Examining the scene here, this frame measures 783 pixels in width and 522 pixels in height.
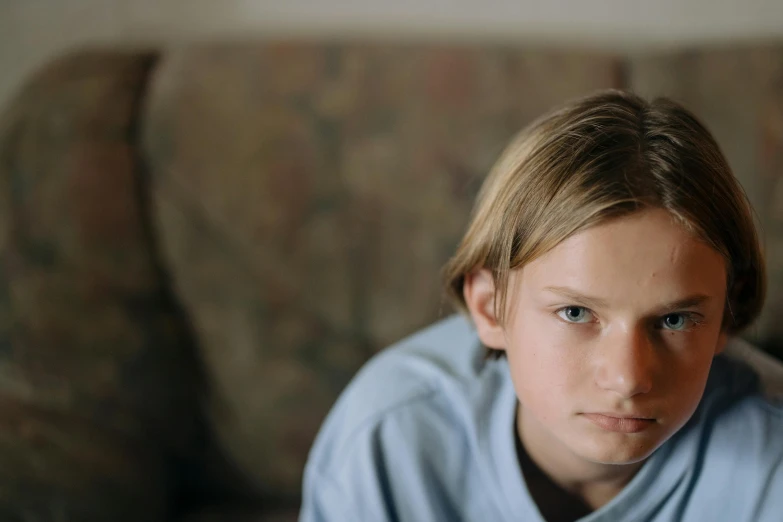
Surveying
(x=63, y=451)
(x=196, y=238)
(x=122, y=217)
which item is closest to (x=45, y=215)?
(x=122, y=217)

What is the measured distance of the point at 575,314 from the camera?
0.73 metres

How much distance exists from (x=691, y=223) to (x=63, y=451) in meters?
0.87

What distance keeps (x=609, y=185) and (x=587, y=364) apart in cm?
17

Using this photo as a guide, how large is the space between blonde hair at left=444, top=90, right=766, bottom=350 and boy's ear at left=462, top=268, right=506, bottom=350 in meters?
0.02

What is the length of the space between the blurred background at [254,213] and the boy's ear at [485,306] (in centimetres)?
27

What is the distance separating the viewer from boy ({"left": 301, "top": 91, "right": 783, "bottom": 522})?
2.28 ft

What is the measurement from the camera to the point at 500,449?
2.94ft

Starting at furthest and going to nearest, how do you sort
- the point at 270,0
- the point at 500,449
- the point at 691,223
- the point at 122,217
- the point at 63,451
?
the point at 270,0 → the point at 122,217 → the point at 63,451 → the point at 500,449 → the point at 691,223

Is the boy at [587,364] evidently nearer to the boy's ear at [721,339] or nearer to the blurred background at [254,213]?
the boy's ear at [721,339]

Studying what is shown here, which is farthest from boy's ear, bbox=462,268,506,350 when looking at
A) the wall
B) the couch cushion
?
the wall

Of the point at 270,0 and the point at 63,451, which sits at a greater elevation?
the point at 270,0

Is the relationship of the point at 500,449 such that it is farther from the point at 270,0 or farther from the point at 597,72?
the point at 270,0

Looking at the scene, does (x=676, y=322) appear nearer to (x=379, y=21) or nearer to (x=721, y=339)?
(x=721, y=339)

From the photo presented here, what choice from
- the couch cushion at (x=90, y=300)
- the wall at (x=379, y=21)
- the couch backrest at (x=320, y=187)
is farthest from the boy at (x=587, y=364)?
the wall at (x=379, y=21)
